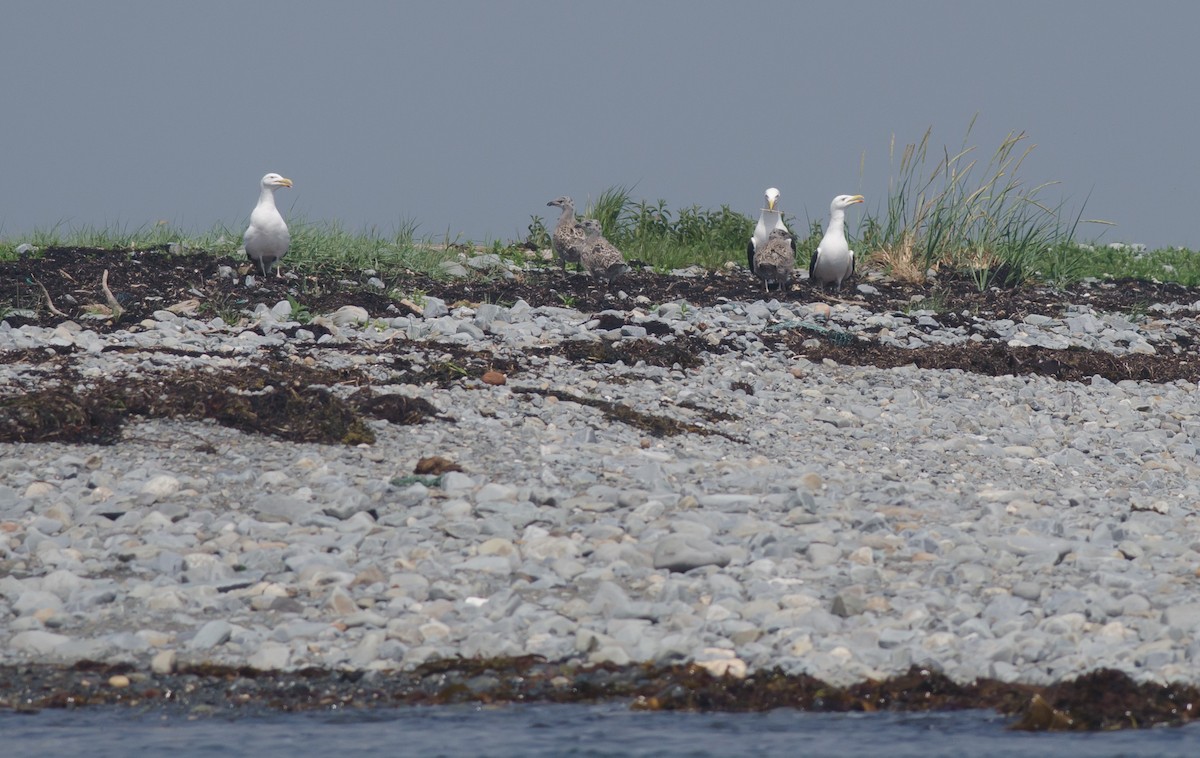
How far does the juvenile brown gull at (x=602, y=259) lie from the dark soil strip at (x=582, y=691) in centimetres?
1007

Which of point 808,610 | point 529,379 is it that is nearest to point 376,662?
point 808,610

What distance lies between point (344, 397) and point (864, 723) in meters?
4.47

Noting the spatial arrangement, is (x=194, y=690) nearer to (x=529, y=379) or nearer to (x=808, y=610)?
(x=808, y=610)

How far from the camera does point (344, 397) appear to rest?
7895 mm

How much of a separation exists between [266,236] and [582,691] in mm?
9428

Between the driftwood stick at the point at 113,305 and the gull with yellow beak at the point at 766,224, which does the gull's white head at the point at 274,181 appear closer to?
the driftwood stick at the point at 113,305

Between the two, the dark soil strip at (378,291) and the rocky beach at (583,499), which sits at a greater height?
the dark soil strip at (378,291)

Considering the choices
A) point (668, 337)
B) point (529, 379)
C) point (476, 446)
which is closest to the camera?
point (476, 446)

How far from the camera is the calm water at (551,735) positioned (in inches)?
155

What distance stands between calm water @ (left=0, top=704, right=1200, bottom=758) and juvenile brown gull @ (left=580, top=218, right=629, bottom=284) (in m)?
10.3

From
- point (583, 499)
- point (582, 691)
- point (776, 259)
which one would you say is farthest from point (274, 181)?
point (582, 691)

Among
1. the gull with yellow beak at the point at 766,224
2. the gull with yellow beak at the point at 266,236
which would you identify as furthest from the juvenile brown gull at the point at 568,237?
the gull with yellow beak at the point at 266,236

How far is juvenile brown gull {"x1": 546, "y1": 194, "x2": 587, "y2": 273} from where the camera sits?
49.0 feet

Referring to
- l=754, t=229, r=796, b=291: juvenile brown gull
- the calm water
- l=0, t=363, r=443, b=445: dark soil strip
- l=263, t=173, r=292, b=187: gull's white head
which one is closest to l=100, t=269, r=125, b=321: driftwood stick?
l=263, t=173, r=292, b=187: gull's white head
